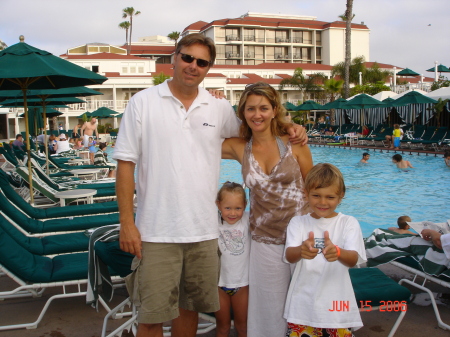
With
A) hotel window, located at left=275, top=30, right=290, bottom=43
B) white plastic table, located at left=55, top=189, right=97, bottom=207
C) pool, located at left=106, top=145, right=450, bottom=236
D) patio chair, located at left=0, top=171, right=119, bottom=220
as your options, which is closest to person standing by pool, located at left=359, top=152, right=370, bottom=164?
pool, located at left=106, top=145, right=450, bottom=236

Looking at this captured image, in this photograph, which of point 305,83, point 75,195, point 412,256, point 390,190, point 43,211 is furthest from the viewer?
point 305,83

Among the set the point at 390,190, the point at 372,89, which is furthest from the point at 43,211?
the point at 372,89

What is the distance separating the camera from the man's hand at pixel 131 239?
7.35ft

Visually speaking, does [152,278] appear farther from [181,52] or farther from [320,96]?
[320,96]

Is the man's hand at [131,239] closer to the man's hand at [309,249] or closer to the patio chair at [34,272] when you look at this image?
the man's hand at [309,249]

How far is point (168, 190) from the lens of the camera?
7.48 ft

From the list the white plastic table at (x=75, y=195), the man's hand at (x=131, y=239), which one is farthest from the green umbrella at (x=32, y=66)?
the man's hand at (x=131, y=239)

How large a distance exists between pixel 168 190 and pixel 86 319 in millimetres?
1785

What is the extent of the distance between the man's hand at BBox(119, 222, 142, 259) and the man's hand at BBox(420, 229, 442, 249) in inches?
94.1

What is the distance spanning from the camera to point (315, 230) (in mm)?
2318

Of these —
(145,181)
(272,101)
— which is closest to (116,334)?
(145,181)

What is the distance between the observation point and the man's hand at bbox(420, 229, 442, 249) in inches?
134

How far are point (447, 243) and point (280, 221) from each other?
1.56m

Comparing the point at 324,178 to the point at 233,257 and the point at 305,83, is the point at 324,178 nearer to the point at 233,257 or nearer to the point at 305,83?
the point at 233,257
